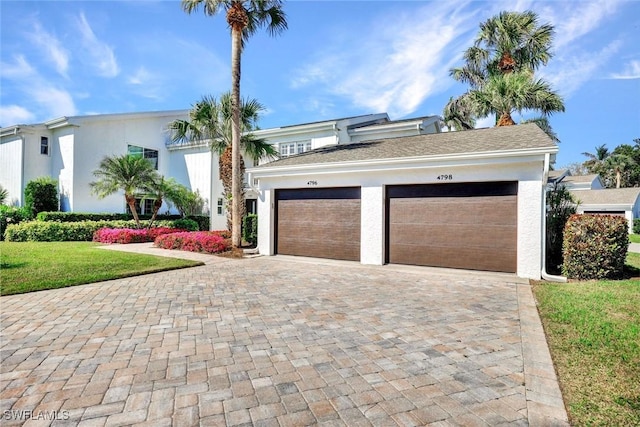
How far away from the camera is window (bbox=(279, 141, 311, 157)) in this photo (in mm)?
18797

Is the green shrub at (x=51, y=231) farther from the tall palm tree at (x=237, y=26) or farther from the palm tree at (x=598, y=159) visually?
the palm tree at (x=598, y=159)

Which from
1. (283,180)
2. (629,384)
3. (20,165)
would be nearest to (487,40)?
(283,180)

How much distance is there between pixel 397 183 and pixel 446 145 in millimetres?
2062

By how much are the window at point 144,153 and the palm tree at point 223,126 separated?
26.5 ft

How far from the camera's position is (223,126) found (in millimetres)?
14727

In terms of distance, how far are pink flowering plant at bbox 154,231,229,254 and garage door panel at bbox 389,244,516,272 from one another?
6752 millimetres

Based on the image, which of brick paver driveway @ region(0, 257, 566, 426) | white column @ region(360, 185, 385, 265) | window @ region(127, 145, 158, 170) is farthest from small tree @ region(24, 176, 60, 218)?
white column @ region(360, 185, 385, 265)

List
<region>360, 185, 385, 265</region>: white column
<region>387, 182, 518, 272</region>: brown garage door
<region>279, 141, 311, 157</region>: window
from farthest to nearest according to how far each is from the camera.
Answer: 1. <region>279, 141, 311, 157</region>: window
2. <region>360, 185, 385, 265</region>: white column
3. <region>387, 182, 518, 272</region>: brown garage door

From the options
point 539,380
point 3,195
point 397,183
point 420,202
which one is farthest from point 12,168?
point 539,380

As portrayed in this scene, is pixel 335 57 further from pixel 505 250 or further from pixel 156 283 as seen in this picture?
pixel 156 283

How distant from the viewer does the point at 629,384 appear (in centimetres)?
298

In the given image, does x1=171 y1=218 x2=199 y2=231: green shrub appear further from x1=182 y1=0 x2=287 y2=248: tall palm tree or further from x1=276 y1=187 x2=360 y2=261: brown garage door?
x1=276 y1=187 x2=360 y2=261: brown garage door

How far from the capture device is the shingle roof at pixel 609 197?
2827cm

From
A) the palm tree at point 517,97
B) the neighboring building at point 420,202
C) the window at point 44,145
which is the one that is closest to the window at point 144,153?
the window at point 44,145
